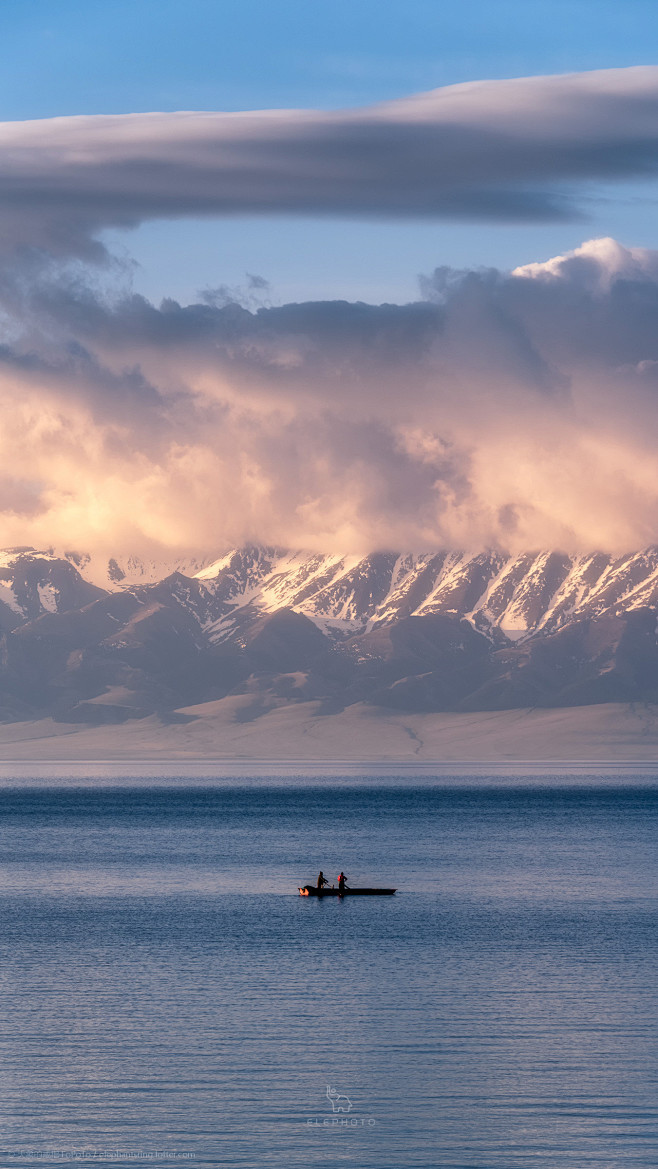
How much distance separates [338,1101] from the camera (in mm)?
56000

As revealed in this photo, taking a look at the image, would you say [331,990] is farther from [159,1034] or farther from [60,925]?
[60,925]

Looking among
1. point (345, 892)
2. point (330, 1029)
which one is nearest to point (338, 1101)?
point (330, 1029)

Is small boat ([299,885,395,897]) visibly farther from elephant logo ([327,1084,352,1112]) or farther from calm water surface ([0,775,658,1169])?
elephant logo ([327,1084,352,1112])

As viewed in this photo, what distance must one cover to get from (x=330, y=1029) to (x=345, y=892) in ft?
189

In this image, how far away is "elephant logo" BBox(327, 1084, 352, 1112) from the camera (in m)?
55.2

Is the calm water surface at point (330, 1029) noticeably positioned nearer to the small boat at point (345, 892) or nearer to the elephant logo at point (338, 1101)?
the elephant logo at point (338, 1101)

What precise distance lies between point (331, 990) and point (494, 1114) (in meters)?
25.3

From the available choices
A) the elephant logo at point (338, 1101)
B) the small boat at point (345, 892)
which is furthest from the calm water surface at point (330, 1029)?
the small boat at point (345, 892)

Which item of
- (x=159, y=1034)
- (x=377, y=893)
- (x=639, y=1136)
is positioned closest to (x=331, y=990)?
(x=159, y=1034)

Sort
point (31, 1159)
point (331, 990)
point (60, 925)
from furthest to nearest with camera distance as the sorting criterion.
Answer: point (60, 925) < point (331, 990) < point (31, 1159)

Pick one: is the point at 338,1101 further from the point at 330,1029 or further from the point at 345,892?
the point at 345,892

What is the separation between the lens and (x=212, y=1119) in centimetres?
5338

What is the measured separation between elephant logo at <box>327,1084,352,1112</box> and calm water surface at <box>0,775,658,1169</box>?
255 mm

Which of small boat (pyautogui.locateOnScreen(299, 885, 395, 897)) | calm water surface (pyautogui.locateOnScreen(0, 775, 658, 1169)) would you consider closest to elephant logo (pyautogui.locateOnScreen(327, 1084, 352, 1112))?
calm water surface (pyautogui.locateOnScreen(0, 775, 658, 1169))
